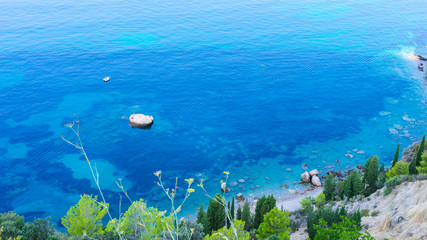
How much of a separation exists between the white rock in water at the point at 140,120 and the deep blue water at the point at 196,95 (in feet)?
6.32

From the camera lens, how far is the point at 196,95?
94438 mm

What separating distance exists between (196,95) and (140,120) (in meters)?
20.0

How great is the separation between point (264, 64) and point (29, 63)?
7380 cm

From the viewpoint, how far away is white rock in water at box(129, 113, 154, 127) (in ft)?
263

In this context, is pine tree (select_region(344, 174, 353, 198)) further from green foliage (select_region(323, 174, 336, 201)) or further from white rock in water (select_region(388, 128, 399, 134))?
white rock in water (select_region(388, 128, 399, 134))

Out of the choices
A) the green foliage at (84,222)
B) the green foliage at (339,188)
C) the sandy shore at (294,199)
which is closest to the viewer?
the green foliage at (84,222)

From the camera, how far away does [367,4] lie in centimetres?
16725

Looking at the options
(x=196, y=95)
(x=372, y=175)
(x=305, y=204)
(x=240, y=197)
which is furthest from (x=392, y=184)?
(x=196, y=95)

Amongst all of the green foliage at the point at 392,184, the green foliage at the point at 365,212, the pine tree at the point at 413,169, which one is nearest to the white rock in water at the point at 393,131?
the pine tree at the point at 413,169

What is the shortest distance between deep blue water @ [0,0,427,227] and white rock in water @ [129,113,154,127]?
75.9 inches

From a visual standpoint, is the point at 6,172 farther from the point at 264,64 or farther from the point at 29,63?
the point at 264,64

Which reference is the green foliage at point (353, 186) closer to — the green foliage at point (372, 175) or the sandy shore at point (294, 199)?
the green foliage at point (372, 175)

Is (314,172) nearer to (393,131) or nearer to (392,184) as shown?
(392,184)

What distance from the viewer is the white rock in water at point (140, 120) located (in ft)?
263
